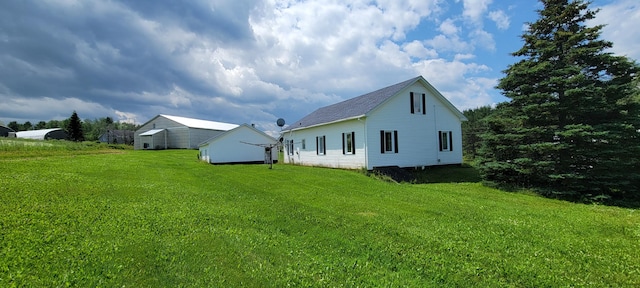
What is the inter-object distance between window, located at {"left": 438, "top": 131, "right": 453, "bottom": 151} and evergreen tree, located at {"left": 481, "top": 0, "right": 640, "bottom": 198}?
5.21 metres

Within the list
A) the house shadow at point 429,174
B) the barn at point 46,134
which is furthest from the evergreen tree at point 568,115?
the barn at point 46,134

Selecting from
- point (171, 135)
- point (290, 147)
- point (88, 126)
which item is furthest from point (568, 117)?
point (88, 126)

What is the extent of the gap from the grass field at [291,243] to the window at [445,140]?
11689 millimetres

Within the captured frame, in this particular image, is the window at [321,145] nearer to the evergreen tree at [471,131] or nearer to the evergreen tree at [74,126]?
A: the evergreen tree at [471,131]

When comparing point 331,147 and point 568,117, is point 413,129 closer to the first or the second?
point 331,147

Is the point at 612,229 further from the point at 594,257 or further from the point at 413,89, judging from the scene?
the point at 413,89

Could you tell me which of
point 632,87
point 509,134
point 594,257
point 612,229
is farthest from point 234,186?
point 632,87

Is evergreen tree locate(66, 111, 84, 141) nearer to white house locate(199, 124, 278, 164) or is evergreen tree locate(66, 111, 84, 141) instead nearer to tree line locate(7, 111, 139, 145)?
tree line locate(7, 111, 139, 145)

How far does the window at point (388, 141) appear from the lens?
18.4 m

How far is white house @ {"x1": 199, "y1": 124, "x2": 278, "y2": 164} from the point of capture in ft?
88.2

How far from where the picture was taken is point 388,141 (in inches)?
734

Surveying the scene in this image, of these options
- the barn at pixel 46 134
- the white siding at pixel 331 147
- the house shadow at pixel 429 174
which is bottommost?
the house shadow at pixel 429 174

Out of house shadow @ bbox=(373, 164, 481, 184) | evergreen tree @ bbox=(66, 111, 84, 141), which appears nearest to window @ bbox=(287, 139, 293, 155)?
house shadow @ bbox=(373, 164, 481, 184)

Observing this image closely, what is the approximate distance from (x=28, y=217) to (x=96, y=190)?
3387mm
